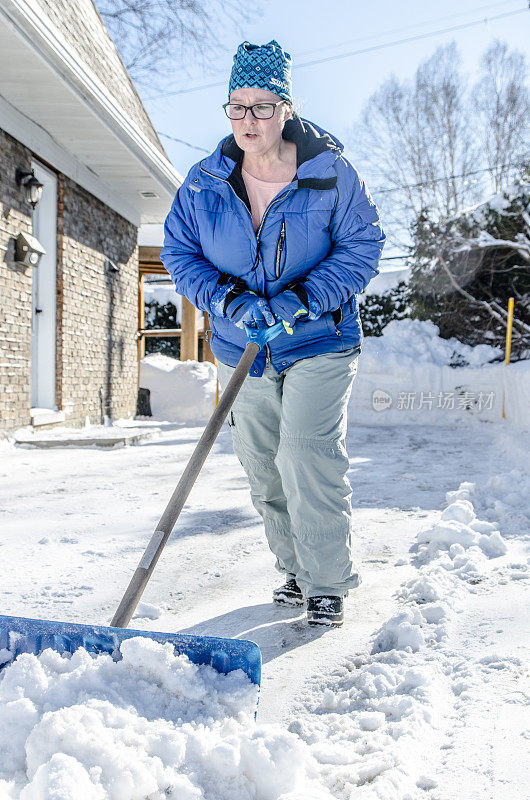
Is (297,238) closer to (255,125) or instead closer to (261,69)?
(255,125)

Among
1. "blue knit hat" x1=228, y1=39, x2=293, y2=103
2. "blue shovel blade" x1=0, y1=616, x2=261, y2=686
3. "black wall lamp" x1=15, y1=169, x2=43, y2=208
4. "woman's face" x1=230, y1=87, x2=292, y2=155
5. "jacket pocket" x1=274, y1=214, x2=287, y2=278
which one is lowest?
"blue shovel blade" x1=0, y1=616, x2=261, y2=686

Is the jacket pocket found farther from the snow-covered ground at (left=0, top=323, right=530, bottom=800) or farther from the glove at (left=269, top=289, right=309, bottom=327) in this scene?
the snow-covered ground at (left=0, top=323, right=530, bottom=800)

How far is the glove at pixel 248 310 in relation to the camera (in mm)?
2211

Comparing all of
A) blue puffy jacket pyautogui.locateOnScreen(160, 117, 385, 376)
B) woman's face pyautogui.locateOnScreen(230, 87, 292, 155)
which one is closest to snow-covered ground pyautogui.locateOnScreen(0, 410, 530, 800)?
blue puffy jacket pyautogui.locateOnScreen(160, 117, 385, 376)

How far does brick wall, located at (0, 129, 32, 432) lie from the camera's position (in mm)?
6863

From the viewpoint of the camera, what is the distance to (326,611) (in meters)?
2.29

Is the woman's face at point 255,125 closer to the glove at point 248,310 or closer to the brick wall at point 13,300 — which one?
the glove at point 248,310

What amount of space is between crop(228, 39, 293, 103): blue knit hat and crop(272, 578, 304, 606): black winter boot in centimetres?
171

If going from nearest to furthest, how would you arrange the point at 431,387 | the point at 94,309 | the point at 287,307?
the point at 287,307
the point at 94,309
the point at 431,387

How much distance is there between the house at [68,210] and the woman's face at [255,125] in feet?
13.4

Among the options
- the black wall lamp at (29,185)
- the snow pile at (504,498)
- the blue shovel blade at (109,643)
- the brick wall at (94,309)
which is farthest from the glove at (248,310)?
the brick wall at (94,309)

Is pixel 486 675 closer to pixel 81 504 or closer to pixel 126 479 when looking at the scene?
pixel 81 504

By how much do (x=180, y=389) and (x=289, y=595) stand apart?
31.1ft

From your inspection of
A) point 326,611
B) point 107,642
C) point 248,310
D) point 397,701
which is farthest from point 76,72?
point 397,701
